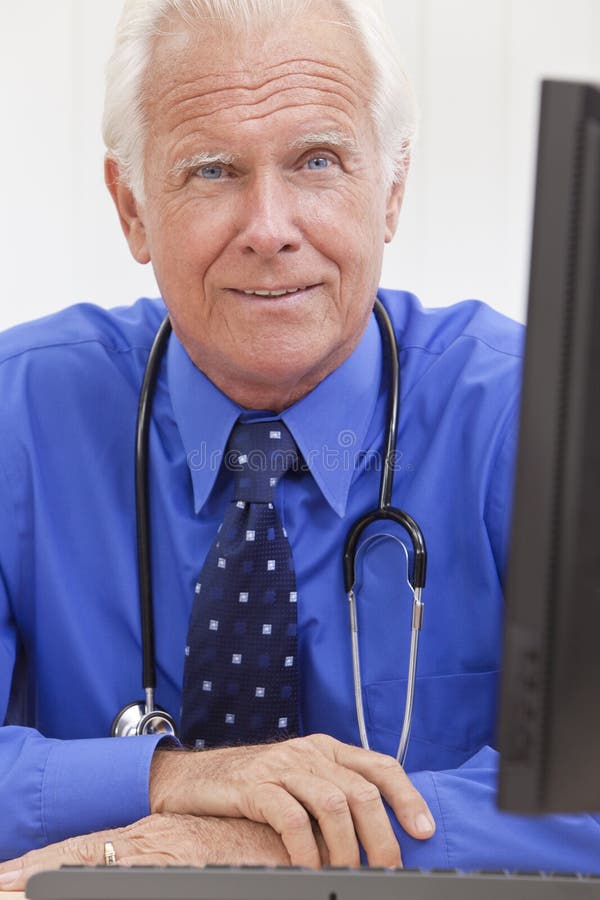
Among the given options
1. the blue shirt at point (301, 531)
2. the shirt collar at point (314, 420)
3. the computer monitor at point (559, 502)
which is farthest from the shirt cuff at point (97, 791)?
the computer monitor at point (559, 502)

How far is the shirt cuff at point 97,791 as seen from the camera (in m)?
1.02

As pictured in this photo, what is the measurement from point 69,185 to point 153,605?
1.18 m

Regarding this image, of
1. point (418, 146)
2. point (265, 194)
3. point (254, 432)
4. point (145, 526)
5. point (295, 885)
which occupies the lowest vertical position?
point (295, 885)

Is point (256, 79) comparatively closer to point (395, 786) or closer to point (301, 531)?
point (301, 531)

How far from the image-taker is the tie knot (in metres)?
1.23

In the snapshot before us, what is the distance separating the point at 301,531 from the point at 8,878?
53 cm

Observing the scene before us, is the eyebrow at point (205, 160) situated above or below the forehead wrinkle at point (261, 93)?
below

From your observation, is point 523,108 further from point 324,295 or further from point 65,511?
point 65,511

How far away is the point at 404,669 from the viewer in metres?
1.25

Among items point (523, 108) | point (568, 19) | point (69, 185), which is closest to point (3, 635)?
point (69, 185)

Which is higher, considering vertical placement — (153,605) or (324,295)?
(324,295)

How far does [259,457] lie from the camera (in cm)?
126

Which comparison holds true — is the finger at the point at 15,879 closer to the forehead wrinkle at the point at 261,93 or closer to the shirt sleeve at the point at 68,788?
the shirt sleeve at the point at 68,788

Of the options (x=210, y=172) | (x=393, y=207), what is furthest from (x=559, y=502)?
(x=393, y=207)
